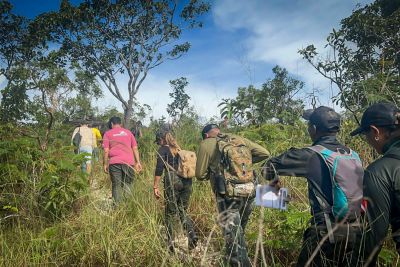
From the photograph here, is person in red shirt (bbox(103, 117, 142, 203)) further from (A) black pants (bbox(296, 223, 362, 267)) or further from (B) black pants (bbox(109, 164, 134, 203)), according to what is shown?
(A) black pants (bbox(296, 223, 362, 267))

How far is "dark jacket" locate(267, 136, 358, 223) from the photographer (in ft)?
6.70

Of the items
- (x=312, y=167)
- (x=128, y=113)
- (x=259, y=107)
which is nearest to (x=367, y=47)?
(x=259, y=107)

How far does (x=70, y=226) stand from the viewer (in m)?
3.24

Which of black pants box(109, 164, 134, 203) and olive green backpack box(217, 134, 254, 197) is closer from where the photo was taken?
olive green backpack box(217, 134, 254, 197)

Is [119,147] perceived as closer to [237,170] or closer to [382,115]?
[237,170]

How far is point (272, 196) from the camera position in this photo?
2115 millimetres

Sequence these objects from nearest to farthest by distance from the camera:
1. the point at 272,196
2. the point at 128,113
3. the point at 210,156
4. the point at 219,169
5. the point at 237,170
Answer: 1. the point at 272,196
2. the point at 237,170
3. the point at 219,169
4. the point at 210,156
5. the point at 128,113

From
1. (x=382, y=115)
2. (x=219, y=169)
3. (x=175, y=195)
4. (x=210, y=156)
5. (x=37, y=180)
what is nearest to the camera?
(x=382, y=115)

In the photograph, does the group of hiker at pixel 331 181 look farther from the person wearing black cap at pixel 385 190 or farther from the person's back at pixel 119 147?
the person's back at pixel 119 147

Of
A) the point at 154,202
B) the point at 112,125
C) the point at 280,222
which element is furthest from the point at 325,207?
the point at 112,125

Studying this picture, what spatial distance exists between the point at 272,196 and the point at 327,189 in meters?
0.34

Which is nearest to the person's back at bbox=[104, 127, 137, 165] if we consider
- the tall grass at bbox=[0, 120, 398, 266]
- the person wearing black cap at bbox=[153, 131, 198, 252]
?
the person wearing black cap at bbox=[153, 131, 198, 252]

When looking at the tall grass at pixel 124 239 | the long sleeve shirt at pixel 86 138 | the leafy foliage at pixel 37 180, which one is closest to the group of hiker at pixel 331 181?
the tall grass at pixel 124 239

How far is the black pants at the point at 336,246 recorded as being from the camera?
1949 mm
